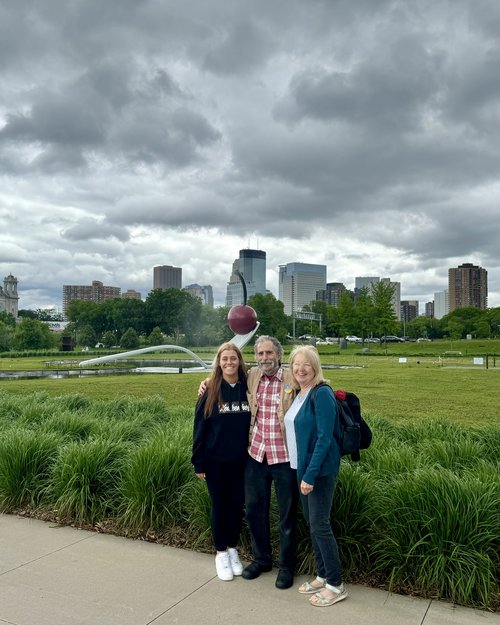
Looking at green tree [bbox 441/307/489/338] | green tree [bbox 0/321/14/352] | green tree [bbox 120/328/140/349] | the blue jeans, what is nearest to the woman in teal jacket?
the blue jeans

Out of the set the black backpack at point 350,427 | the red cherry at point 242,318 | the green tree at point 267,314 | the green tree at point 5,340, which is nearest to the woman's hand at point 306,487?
the black backpack at point 350,427

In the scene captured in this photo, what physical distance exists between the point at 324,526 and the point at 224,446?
0.93 meters

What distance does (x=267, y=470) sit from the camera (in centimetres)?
410

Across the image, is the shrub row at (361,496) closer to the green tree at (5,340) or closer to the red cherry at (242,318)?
the red cherry at (242,318)

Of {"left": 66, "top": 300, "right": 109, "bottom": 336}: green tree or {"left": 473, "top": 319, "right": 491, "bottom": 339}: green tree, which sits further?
{"left": 473, "top": 319, "right": 491, "bottom": 339}: green tree

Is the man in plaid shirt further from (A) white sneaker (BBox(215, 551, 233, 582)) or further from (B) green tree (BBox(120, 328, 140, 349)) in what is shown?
(B) green tree (BBox(120, 328, 140, 349))

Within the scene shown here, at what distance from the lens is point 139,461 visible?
5168mm

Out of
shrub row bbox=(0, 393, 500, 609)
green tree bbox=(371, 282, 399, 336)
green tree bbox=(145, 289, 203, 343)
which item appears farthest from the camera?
green tree bbox=(145, 289, 203, 343)

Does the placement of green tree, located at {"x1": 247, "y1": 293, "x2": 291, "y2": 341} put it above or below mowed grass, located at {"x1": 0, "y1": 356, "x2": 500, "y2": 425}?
above

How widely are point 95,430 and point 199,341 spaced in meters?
78.2

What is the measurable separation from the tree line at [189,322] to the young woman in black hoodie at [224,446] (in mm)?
59578

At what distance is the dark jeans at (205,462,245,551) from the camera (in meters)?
4.21

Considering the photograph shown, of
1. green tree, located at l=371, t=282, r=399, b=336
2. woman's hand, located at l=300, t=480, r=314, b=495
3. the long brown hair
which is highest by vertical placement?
green tree, located at l=371, t=282, r=399, b=336

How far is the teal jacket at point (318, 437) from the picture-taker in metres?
3.63
